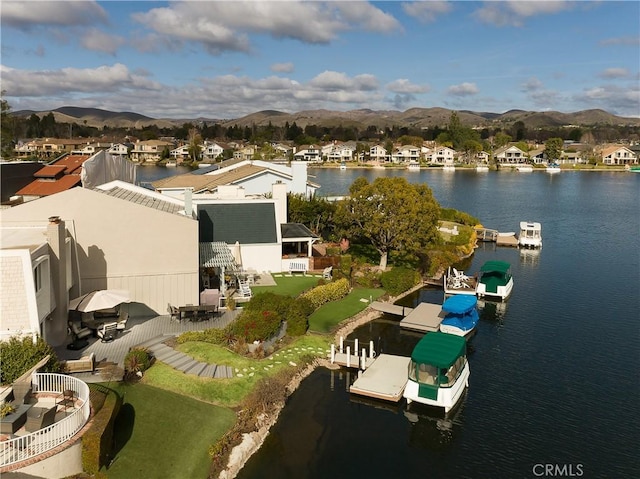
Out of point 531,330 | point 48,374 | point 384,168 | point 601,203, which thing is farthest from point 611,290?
point 384,168

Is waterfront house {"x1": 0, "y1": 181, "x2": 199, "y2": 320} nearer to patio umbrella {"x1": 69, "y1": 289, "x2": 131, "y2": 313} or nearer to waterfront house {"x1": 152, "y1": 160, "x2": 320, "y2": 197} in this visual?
patio umbrella {"x1": 69, "y1": 289, "x2": 131, "y2": 313}

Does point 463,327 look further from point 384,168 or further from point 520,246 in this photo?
point 384,168

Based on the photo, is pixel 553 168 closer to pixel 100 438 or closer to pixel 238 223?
pixel 238 223

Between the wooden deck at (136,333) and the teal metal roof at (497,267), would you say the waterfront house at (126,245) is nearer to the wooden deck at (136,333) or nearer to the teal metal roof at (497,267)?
the wooden deck at (136,333)

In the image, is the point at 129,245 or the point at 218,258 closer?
the point at 129,245

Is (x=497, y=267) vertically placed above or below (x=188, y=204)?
below

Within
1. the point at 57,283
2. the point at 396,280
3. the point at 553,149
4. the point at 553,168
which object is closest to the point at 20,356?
the point at 57,283
